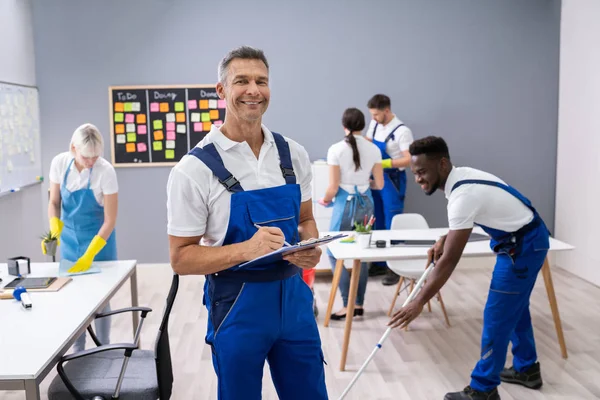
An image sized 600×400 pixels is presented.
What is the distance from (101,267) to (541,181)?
448 centimetres

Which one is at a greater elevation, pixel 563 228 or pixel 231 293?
pixel 231 293

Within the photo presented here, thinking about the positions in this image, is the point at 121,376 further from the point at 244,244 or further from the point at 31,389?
the point at 244,244

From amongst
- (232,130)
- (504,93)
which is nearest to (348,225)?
(504,93)

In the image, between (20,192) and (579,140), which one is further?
(579,140)

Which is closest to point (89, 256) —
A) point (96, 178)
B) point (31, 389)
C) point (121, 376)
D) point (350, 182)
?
point (96, 178)

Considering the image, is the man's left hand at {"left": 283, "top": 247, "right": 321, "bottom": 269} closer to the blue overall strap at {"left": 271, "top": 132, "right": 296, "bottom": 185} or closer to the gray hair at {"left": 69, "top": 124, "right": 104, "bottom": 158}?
the blue overall strap at {"left": 271, "top": 132, "right": 296, "bottom": 185}

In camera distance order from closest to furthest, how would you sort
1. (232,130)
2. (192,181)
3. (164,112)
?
(192,181) → (232,130) → (164,112)

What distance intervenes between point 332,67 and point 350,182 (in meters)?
1.69

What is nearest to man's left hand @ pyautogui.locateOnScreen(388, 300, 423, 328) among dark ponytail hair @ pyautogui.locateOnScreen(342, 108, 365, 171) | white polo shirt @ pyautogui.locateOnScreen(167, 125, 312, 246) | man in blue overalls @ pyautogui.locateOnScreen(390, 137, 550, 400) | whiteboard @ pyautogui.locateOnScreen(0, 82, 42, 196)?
man in blue overalls @ pyautogui.locateOnScreen(390, 137, 550, 400)

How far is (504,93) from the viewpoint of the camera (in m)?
6.17

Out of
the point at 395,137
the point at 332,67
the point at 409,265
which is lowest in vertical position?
the point at 409,265

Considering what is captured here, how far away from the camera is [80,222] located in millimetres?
3803

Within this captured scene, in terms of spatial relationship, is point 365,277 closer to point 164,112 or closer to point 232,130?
point 164,112

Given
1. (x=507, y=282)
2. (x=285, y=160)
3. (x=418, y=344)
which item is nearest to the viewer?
(x=285, y=160)
